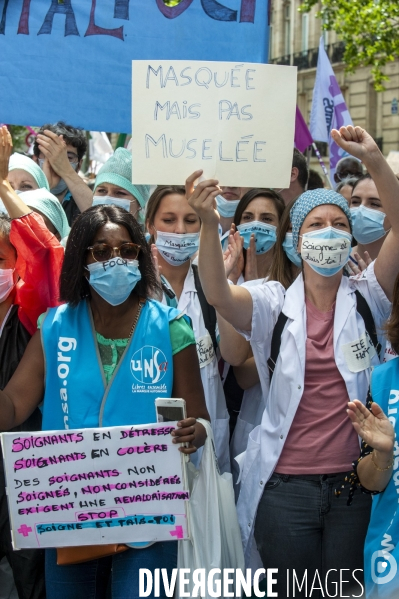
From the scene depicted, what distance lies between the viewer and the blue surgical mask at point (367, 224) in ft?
16.4

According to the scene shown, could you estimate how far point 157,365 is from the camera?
333cm

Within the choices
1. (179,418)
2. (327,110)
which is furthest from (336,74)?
(179,418)

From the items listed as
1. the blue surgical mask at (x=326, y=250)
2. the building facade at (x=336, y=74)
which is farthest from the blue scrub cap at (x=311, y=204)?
the building facade at (x=336, y=74)

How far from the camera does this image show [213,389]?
412 centimetres

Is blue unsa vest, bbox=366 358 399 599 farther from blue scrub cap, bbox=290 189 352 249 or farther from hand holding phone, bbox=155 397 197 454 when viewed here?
blue scrub cap, bbox=290 189 352 249

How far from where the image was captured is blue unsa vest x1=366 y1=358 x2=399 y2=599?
3.18 m

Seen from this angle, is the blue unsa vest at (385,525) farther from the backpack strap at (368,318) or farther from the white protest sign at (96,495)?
the white protest sign at (96,495)

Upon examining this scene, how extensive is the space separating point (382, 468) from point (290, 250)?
56.1 inches

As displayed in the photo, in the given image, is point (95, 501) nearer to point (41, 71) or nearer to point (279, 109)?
point (279, 109)

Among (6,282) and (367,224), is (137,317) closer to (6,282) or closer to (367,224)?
(6,282)

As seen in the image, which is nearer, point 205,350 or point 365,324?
point 365,324

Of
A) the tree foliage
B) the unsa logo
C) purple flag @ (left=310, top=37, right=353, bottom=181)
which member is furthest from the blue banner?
the tree foliage

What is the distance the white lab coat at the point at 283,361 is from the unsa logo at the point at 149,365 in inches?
22.3

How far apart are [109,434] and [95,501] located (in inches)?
10.6
